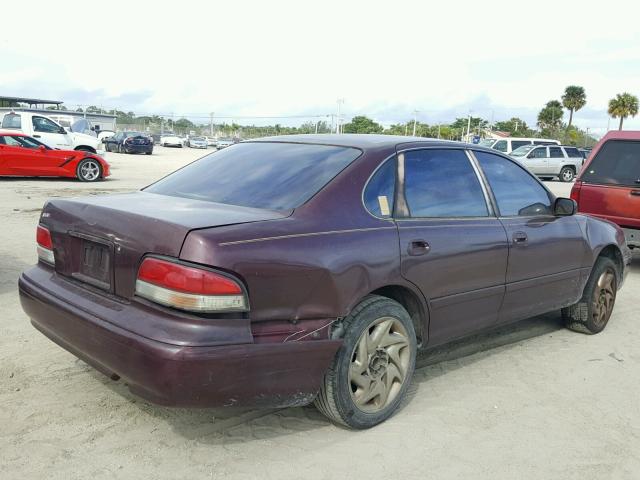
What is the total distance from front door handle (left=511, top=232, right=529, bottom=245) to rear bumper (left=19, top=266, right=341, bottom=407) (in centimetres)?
182

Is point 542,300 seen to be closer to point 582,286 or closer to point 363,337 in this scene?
point 582,286

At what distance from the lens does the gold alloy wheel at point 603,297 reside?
211 inches

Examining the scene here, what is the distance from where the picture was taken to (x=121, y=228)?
3.02 meters

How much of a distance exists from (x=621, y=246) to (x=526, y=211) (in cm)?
161

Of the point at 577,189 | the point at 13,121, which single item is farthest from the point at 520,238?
the point at 13,121

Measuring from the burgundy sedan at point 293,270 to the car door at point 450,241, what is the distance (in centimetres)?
1

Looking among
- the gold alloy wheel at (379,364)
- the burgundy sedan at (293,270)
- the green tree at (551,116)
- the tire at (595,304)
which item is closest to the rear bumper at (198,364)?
the burgundy sedan at (293,270)

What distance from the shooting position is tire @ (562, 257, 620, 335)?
529cm

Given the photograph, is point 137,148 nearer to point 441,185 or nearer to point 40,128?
point 40,128

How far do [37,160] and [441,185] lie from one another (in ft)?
47.3

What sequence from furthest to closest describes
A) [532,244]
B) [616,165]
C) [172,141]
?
[172,141]
[616,165]
[532,244]

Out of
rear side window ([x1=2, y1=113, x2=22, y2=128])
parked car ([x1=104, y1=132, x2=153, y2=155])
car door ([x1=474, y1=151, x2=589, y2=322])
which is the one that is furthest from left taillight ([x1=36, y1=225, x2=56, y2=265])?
parked car ([x1=104, y1=132, x2=153, y2=155])

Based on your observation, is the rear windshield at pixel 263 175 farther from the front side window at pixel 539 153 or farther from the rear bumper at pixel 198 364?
the front side window at pixel 539 153

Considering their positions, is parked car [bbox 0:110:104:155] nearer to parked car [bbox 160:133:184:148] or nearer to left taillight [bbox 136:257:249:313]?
→ left taillight [bbox 136:257:249:313]
